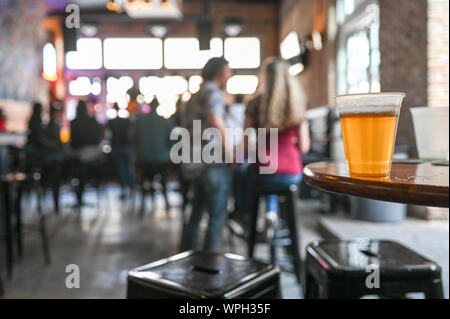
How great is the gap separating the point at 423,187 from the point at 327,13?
20.5 feet

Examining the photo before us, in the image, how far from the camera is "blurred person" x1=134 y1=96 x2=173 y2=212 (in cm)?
507

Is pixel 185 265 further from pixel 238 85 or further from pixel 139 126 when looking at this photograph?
pixel 238 85

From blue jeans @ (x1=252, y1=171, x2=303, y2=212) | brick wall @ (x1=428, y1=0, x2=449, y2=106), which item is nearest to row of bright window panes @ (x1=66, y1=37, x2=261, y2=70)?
brick wall @ (x1=428, y1=0, x2=449, y2=106)

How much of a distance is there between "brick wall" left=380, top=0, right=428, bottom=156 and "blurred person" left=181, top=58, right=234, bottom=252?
5.18 ft

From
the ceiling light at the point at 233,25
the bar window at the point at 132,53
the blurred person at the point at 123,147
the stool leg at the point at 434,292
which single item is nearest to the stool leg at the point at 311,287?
the stool leg at the point at 434,292

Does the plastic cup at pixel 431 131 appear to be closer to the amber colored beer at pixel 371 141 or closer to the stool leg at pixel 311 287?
the amber colored beer at pixel 371 141

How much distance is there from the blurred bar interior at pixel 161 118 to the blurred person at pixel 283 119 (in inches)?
2.4

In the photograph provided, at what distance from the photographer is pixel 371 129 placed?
2.64ft

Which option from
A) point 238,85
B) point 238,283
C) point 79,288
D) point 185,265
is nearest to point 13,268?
point 79,288

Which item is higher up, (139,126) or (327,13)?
(327,13)

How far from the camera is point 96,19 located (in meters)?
9.81

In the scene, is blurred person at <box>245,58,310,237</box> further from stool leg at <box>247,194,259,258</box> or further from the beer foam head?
the beer foam head

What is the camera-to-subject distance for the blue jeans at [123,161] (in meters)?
6.10

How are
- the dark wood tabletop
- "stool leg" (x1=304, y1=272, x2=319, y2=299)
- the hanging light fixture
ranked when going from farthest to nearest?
the hanging light fixture
"stool leg" (x1=304, y1=272, x2=319, y2=299)
the dark wood tabletop
